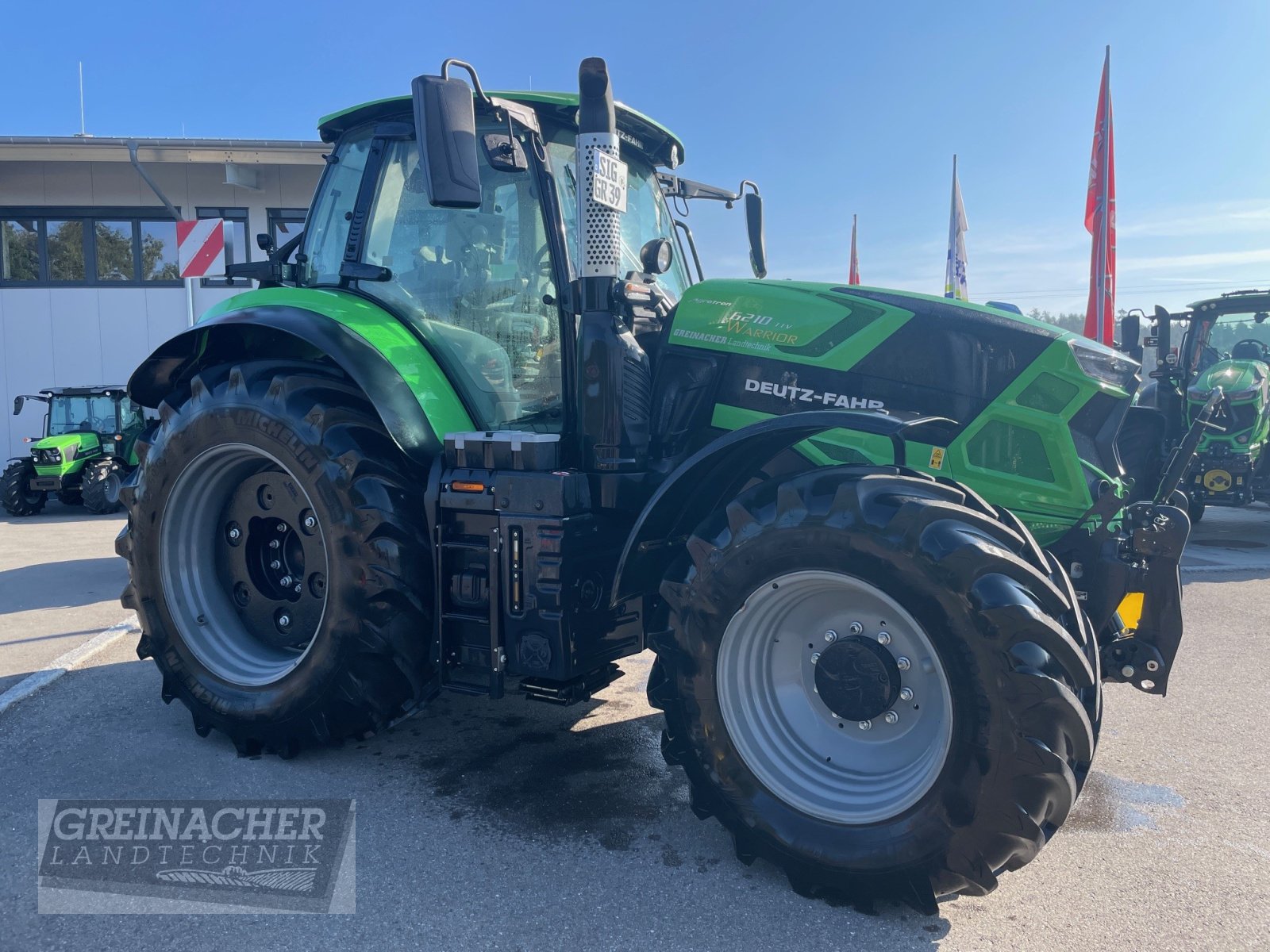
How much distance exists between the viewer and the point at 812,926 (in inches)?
98.7

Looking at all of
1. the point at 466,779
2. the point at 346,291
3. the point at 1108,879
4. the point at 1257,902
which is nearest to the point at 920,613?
the point at 1108,879

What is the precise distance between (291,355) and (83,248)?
560 inches

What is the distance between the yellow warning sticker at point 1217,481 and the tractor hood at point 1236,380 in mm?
817

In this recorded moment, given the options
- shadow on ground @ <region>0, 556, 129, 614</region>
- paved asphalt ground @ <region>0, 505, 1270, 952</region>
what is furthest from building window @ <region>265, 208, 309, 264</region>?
paved asphalt ground @ <region>0, 505, 1270, 952</region>

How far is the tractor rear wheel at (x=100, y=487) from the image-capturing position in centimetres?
1312

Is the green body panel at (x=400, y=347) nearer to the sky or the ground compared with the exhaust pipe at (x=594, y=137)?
nearer to the ground

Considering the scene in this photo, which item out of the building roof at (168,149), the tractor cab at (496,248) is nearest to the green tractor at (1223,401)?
A: the tractor cab at (496,248)

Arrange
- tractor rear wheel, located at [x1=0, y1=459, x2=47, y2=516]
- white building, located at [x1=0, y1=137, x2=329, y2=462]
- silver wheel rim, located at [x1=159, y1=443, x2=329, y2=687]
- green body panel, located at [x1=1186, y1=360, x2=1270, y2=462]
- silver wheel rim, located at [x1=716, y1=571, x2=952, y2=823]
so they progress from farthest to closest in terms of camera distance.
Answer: white building, located at [x1=0, y1=137, x2=329, y2=462], tractor rear wheel, located at [x1=0, y1=459, x2=47, y2=516], green body panel, located at [x1=1186, y1=360, x2=1270, y2=462], silver wheel rim, located at [x1=159, y1=443, x2=329, y2=687], silver wheel rim, located at [x1=716, y1=571, x2=952, y2=823]

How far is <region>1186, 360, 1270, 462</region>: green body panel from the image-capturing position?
9.81 meters

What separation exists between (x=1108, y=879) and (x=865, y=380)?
1.74 metres

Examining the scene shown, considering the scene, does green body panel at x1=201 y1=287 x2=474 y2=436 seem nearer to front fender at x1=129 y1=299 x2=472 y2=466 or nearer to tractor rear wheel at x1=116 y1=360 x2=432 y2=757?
front fender at x1=129 y1=299 x2=472 y2=466

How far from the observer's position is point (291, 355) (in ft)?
13.1

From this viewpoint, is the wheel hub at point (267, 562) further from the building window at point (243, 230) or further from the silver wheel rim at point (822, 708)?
the building window at point (243, 230)

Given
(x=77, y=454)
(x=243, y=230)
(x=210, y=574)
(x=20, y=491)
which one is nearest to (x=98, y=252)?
(x=243, y=230)
